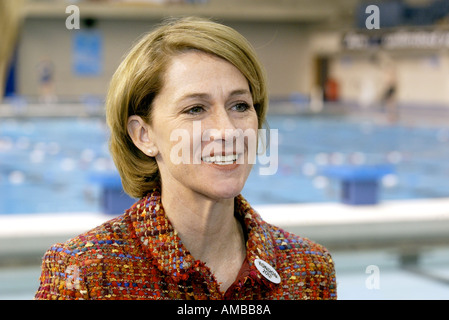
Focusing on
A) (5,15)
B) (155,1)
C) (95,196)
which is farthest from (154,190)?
(155,1)

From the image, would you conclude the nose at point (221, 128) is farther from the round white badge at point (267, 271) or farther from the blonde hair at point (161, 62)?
the round white badge at point (267, 271)

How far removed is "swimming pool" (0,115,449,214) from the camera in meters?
8.38

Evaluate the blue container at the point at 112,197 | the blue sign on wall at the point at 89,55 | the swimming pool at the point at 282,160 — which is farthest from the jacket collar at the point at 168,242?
the blue sign on wall at the point at 89,55

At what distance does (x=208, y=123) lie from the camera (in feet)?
3.54

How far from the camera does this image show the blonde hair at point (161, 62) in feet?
3.57

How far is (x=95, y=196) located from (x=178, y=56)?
738 cm

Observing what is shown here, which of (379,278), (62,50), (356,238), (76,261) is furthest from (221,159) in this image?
(62,50)

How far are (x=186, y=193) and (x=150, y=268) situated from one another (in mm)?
141

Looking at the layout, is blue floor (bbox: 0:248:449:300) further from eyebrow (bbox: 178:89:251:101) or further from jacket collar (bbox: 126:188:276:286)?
eyebrow (bbox: 178:89:251:101)

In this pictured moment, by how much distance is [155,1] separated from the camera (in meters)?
23.9

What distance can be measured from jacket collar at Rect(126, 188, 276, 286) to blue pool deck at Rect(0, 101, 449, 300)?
292 mm

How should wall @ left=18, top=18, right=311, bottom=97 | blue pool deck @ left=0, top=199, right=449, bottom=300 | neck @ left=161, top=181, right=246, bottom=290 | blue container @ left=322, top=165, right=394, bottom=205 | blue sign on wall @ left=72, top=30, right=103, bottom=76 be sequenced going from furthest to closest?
blue sign on wall @ left=72, top=30, right=103, bottom=76 < wall @ left=18, top=18, right=311, bottom=97 < blue container @ left=322, top=165, right=394, bottom=205 < blue pool deck @ left=0, top=199, right=449, bottom=300 < neck @ left=161, top=181, right=246, bottom=290

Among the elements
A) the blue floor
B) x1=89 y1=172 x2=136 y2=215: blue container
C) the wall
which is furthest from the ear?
the wall

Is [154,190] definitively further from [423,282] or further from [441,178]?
[441,178]
